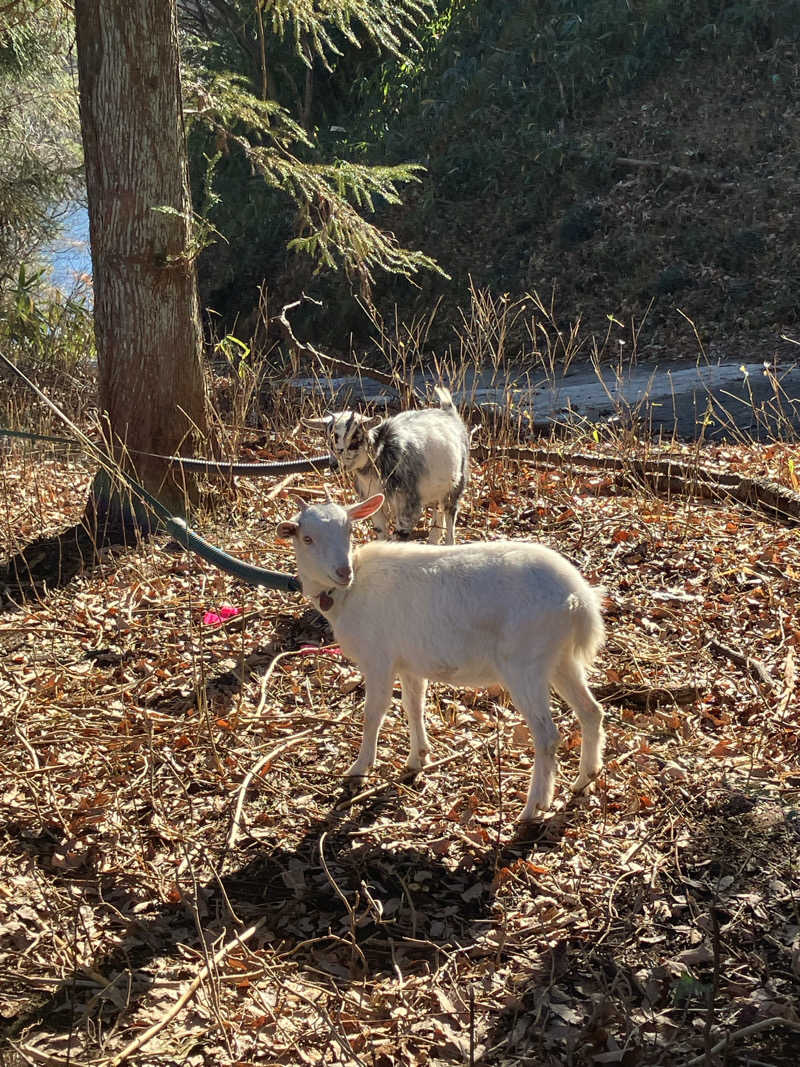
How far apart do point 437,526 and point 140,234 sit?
275 centimetres

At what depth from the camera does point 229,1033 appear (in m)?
3.11

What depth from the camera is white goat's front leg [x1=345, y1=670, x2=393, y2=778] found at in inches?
165

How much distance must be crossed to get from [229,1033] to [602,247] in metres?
16.8

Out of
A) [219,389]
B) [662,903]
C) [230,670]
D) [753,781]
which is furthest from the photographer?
[219,389]

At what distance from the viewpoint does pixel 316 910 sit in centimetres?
371

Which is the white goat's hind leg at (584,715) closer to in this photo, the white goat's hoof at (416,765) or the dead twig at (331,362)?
the white goat's hoof at (416,765)

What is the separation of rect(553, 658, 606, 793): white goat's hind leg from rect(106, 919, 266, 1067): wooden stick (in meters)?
1.43

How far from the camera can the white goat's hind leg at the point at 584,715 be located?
13.5ft

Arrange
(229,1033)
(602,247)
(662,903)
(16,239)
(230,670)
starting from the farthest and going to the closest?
(602,247)
(16,239)
(230,670)
(662,903)
(229,1033)

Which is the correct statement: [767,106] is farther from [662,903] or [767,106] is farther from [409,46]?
[662,903]

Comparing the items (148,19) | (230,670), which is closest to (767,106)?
(148,19)

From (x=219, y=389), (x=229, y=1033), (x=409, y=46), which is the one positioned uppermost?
(x=409, y=46)

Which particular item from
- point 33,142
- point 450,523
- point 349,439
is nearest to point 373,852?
point 349,439

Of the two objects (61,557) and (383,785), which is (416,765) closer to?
(383,785)
